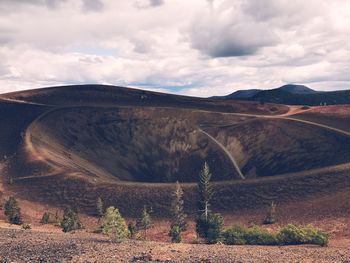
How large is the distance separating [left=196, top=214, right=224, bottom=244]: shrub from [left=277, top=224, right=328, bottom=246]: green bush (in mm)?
9262

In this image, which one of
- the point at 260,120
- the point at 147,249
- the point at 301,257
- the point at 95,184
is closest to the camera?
the point at 301,257

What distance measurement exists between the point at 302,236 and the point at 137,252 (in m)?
20.5

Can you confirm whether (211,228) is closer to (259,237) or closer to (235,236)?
(235,236)

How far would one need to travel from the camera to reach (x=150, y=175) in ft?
396

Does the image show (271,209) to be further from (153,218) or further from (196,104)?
(196,104)

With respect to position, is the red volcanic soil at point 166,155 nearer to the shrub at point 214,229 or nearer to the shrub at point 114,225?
the shrub at point 114,225

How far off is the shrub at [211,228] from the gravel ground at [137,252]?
399 inches

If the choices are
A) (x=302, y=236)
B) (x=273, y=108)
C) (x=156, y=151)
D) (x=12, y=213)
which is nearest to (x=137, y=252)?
(x=302, y=236)

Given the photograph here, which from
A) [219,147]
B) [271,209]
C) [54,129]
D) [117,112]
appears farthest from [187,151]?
[271,209]

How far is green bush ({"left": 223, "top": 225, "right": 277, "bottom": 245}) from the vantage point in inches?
1833

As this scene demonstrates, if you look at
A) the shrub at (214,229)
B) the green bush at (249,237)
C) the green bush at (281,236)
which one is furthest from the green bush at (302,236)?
the shrub at (214,229)

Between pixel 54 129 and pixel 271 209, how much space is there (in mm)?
90401

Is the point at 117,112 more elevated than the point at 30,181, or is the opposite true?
the point at 117,112

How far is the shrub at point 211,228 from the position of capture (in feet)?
170
